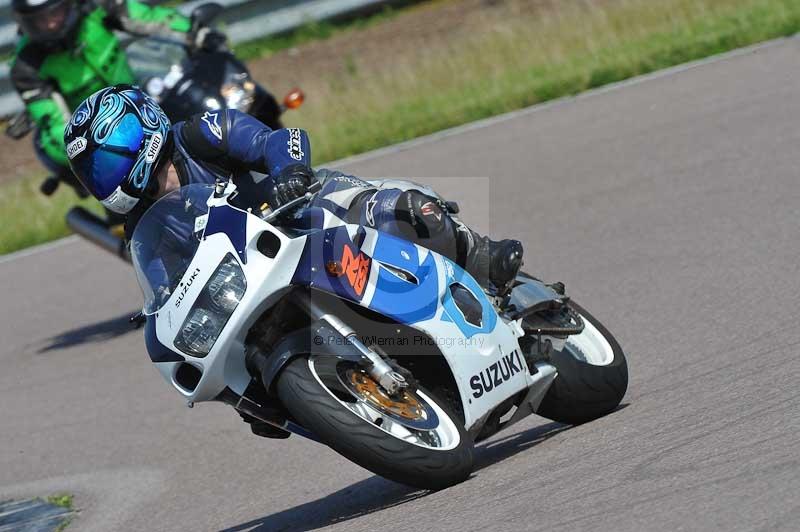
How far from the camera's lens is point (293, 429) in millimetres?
4461

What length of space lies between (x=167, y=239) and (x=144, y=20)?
5.30 meters

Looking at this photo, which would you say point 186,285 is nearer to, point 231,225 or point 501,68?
point 231,225

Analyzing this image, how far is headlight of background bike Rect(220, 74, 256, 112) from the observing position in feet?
28.0

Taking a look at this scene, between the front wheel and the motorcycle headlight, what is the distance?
4.43 metres

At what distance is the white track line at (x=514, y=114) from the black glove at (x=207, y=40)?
2594 millimetres

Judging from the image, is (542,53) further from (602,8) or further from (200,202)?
(200,202)

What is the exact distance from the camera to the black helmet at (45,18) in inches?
361

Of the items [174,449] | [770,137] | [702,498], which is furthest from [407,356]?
[770,137]

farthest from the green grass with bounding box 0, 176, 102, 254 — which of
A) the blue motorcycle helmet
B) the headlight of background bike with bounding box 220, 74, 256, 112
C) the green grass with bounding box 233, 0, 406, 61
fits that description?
the blue motorcycle helmet

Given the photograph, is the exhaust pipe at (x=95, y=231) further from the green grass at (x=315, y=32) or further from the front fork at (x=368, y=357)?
the green grass at (x=315, y=32)

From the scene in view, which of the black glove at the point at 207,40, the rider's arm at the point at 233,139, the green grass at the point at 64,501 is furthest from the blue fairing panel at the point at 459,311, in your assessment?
the black glove at the point at 207,40

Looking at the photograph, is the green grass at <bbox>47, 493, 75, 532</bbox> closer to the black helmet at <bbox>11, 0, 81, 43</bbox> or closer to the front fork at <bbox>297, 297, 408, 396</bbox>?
the front fork at <bbox>297, 297, 408, 396</bbox>

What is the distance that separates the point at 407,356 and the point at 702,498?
126 cm

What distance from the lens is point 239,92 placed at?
8602mm
